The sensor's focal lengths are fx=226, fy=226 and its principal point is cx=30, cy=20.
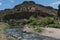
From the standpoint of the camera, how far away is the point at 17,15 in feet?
650

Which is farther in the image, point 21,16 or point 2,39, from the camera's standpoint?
point 21,16

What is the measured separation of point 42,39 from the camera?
45344mm

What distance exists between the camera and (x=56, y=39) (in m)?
45.3

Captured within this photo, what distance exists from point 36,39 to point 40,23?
2122 inches

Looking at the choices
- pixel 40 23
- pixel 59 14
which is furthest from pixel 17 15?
pixel 40 23

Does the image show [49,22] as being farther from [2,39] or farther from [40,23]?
[2,39]

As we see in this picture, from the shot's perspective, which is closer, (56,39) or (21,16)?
(56,39)

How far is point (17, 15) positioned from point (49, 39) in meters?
154

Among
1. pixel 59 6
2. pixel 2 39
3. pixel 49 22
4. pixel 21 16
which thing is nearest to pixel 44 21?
pixel 49 22

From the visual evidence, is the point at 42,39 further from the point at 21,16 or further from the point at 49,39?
the point at 21,16

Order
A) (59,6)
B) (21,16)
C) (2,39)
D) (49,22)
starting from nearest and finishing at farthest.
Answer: (2,39), (49,22), (59,6), (21,16)

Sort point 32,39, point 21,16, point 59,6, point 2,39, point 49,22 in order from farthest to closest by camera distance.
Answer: point 21,16 < point 59,6 < point 49,22 < point 32,39 < point 2,39

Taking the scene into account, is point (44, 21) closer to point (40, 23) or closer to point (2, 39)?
point (40, 23)

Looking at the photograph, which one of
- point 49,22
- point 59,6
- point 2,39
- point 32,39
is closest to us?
point 2,39
